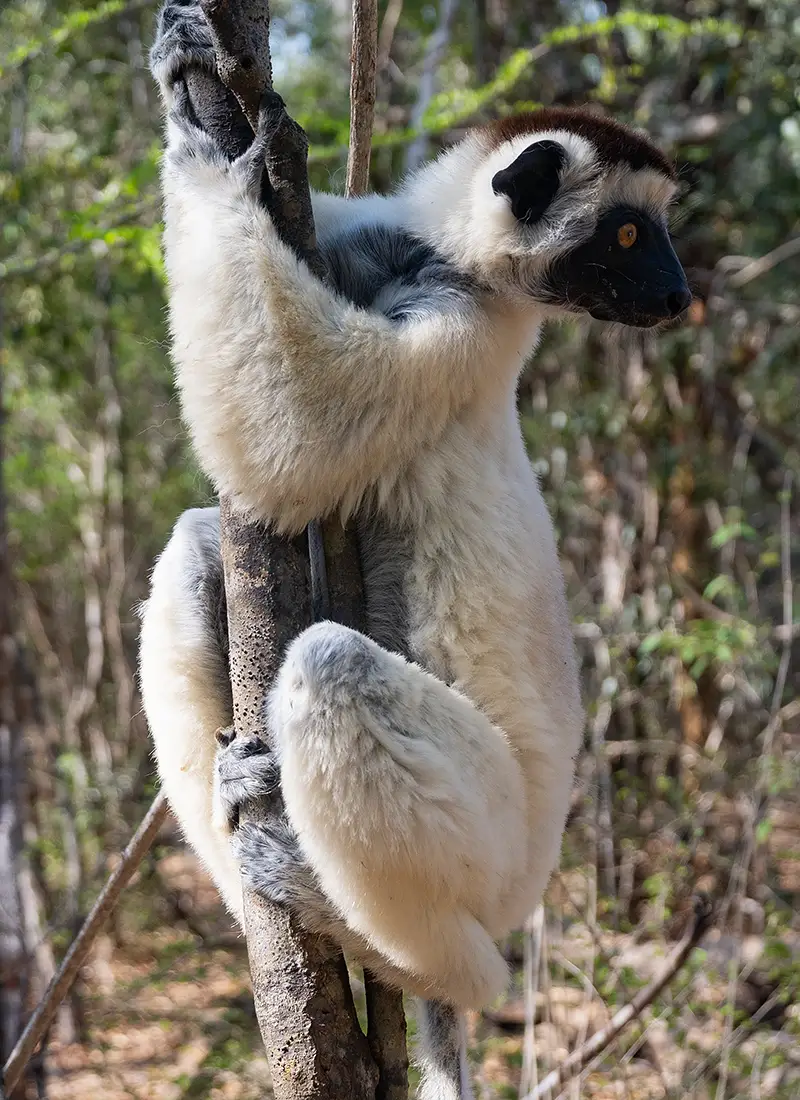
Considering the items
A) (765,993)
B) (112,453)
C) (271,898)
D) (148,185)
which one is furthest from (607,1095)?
(112,453)

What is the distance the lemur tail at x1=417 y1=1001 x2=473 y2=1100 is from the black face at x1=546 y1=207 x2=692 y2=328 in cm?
220

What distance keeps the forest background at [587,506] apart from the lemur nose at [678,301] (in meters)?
3.06

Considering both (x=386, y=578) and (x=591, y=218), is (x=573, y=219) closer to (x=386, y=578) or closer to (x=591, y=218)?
(x=591, y=218)

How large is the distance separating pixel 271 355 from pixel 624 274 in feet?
4.39

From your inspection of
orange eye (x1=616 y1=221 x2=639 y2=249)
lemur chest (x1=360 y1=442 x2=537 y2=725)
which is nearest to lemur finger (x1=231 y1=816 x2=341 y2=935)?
lemur chest (x1=360 y1=442 x2=537 y2=725)

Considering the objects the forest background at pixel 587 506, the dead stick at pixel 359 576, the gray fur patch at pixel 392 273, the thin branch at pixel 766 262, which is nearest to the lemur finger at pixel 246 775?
the dead stick at pixel 359 576

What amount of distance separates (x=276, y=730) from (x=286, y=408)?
841mm

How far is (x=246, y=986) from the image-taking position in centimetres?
848

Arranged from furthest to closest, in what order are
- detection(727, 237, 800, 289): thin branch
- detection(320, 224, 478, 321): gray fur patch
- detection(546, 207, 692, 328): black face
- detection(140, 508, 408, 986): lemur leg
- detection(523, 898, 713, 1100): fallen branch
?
1. detection(727, 237, 800, 289): thin branch
2. detection(523, 898, 713, 1100): fallen branch
3. detection(546, 207, 692, 328): black face
4. detection(140, 508, 408, 986): lemur leg
5. detection(320, 224, 478, 321): gray fur patch

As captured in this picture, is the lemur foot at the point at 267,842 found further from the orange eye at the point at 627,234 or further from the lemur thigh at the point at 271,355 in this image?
the orange eye at the point at 627,234

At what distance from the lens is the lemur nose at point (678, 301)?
3.44 metres

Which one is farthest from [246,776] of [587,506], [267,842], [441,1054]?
[587,506]

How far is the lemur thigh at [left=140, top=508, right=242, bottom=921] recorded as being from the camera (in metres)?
3.35

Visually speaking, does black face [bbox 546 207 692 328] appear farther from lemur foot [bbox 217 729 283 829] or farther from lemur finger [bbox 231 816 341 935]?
lemur finger [bbox 231 816 341 935]
